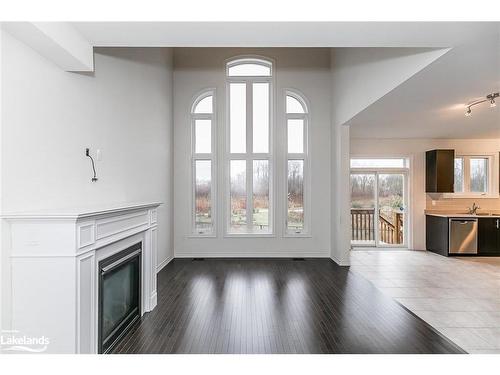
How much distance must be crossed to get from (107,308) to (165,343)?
23.5 inches

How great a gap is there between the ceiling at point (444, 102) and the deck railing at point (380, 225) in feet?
5.82

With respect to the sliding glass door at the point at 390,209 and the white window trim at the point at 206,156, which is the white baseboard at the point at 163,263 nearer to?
the white window trim at the point at 206,156

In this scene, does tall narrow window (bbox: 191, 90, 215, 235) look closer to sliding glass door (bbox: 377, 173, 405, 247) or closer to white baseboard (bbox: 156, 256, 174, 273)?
white baseboard (bbox: 156, 256, 174, 273)

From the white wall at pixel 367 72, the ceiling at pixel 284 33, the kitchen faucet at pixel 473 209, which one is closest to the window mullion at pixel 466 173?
the kitchen faucet at pixel 473 209

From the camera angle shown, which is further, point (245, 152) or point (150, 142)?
point (245, 152)

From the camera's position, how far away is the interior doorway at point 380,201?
7023mm

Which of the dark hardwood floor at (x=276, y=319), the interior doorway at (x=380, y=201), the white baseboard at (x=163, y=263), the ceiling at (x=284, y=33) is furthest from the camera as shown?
the interior doorway at (x=380, y=201)

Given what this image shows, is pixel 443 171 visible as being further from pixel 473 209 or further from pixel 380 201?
pixel 380 201

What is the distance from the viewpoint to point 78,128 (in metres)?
2.83

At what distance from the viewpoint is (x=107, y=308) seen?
264cm

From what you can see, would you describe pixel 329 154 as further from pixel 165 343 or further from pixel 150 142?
pixel 165 343

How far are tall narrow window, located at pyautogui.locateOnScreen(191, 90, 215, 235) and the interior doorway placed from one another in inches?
130

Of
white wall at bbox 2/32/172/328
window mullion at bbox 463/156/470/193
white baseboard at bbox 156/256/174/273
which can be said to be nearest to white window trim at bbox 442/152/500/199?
window mullion at bbox 463/156/470/193
